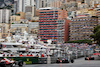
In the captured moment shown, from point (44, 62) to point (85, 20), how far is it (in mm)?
115590

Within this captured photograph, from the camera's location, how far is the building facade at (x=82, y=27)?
162250mm

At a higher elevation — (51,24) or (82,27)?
(51,24)

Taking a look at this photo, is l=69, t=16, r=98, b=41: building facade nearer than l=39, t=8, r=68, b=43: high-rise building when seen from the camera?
Yes

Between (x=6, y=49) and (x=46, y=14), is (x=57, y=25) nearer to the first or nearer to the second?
(x=46, y=14)

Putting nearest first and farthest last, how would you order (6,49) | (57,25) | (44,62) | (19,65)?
1. (19,65)
2. (44,62)
3. (6,49)
4. (57,25)

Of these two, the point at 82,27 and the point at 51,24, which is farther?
the point at 51,24

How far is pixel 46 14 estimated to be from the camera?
6983 inches

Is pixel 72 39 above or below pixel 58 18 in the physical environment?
below

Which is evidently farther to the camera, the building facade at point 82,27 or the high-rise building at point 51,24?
the high-rise building at point 51,24

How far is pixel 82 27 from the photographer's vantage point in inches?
6501

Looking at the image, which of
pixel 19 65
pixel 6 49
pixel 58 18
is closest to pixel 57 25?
pixel 58 18

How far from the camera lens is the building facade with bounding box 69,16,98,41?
532 ft

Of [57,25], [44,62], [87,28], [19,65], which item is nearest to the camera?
[19,65]

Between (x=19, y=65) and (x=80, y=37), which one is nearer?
(x=19, y=65)
